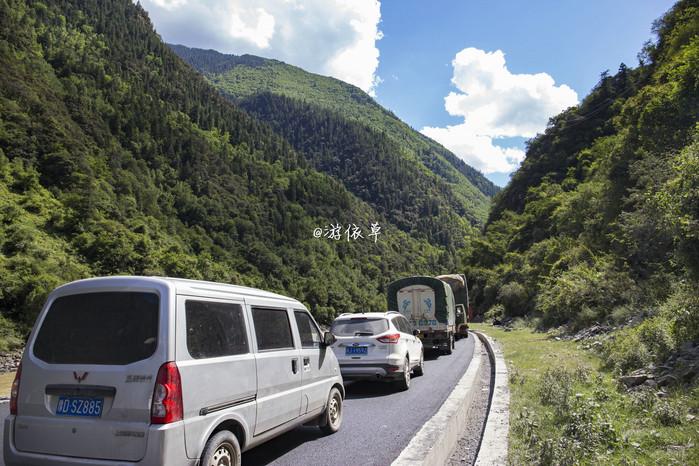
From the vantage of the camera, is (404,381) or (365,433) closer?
(365,433)

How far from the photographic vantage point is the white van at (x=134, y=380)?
3867 mm

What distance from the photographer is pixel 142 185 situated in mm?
91062

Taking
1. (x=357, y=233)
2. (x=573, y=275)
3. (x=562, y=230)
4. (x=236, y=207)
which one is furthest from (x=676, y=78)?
(x=357, y=233)

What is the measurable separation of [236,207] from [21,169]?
189ft

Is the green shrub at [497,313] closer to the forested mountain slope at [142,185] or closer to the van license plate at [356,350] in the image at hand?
the forested mountain slope at [142,185]

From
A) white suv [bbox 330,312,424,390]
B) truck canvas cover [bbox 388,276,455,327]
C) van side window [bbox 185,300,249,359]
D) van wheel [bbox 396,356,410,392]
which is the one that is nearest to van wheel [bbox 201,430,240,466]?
van side window [bbox 185,300,249,359]

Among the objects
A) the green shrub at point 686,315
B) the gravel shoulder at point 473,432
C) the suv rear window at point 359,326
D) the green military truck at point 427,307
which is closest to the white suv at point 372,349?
the suv rear window at point 359,326

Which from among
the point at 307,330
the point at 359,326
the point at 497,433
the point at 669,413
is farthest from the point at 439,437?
the point at 359,326

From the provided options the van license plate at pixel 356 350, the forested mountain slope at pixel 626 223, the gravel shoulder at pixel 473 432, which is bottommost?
the gravel shoulder at pixel 473 432

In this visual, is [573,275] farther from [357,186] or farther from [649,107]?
[357,186]

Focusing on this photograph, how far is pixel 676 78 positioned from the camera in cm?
2700

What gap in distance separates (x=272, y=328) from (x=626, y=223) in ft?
76.3

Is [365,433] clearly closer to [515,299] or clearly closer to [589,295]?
[589,295]

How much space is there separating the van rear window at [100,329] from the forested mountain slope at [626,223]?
9.36 metres
